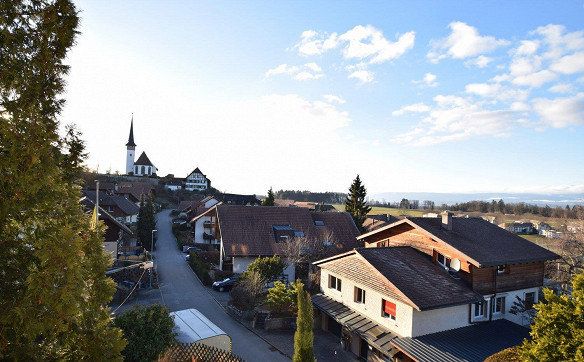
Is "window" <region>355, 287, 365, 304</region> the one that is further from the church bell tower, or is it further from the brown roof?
the church bell tower

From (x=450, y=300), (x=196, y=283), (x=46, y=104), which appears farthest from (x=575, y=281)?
(x=196, y=283)

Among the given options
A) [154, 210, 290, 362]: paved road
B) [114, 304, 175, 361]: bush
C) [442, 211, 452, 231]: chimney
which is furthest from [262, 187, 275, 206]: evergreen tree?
[114, 304, 175, 361]: bush

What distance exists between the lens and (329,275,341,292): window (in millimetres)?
24625

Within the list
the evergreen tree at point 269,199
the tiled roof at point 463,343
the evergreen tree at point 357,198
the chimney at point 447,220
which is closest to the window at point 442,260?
the chimney at point 447,220

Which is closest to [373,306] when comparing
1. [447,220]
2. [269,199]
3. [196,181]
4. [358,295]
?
[358,295]

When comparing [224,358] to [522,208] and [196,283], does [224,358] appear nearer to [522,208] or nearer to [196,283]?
[196,283]

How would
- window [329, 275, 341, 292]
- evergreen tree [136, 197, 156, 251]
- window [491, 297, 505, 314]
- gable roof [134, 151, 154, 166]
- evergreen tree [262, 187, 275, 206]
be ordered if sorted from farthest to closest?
gable roof [134, 151, 154, 166] → evergreen tree [262, 187, 275, 206] → evergreen tree [136, 197, 156, 251] → window [329, 275, 341, 292] → window [491, 297, 505, 314]

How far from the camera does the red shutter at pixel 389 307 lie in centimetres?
1948

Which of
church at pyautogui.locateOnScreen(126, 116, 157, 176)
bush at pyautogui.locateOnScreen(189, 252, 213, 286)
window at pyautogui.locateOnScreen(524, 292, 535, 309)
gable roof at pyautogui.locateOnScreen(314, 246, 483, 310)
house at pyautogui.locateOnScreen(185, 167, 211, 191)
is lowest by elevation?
bush at pyautogui.locateOnScreen(189, 252, 213, 286)

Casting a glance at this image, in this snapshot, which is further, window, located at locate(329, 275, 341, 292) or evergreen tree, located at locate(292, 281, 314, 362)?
window, located at locate(329, 275, 341, 292)

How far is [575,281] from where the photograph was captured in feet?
33.6

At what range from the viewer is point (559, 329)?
33.6 ft

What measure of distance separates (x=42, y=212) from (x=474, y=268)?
21595 millimetres

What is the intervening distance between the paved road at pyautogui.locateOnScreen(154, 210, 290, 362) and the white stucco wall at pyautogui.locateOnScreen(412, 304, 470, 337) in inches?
309
